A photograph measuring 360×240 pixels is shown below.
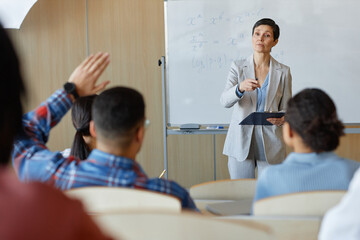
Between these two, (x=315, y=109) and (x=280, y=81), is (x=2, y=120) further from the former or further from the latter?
(x=280, y=81)

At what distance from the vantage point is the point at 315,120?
155 cm

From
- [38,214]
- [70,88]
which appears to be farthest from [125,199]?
[38,214]

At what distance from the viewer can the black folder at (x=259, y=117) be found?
266 centimetres

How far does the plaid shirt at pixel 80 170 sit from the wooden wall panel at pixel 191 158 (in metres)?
3.22

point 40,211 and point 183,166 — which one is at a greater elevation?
point 40,211

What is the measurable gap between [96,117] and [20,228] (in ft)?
3.56

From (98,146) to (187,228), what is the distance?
0.76 metres

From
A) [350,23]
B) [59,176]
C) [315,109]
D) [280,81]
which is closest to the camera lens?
[59,176]

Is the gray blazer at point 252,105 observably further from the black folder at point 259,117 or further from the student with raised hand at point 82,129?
the student with raised hand at point 82,129

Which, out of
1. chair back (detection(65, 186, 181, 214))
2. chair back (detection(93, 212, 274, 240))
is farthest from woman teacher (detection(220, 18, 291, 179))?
chair back (detection(93, 212, 274, 240))

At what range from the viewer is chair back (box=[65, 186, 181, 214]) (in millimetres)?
1090

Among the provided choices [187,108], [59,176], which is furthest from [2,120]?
[187,108]

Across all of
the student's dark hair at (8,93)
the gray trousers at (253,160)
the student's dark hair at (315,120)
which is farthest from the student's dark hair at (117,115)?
the gray trousers at (253,160)

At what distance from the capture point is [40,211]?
41 centimetres
